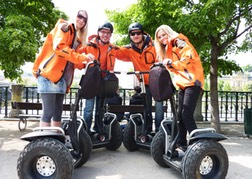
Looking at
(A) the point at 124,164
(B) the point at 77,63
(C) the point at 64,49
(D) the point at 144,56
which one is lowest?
(A) the point at 124,164

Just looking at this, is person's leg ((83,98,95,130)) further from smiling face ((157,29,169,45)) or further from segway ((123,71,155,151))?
smiling face ((157,29,169,45))

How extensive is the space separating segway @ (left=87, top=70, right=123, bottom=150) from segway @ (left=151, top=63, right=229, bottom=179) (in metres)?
1.11

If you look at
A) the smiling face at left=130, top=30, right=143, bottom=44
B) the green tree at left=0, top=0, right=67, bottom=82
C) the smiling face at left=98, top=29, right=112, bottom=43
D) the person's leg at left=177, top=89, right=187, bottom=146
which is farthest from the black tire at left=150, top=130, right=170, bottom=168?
the green tree at left=0, top=0, right=67, bottom=82

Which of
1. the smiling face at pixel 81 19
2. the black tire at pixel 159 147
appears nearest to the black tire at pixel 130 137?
the black tire at pixel 159 147

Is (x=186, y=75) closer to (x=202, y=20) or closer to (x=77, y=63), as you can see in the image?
(x=77, y=63)

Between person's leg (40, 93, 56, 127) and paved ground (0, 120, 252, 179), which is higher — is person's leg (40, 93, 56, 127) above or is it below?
above

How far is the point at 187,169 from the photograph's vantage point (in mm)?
2951

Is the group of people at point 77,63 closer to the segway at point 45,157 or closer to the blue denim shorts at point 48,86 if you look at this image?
the blue denim shorts at point 48,86

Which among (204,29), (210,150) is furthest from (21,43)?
(210,150)

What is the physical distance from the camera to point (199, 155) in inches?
116

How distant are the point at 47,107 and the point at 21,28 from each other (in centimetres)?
253

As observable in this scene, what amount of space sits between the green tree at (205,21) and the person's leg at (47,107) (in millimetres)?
3004

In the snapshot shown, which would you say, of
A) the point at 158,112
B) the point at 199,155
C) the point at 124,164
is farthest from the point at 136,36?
the point at 199,155

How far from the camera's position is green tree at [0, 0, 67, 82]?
502cm
